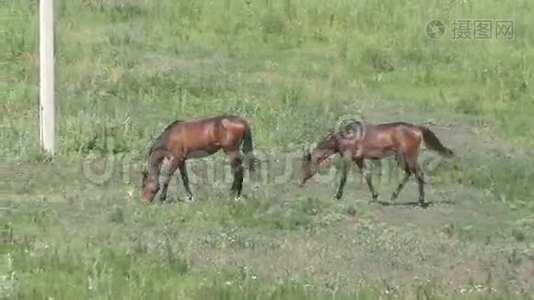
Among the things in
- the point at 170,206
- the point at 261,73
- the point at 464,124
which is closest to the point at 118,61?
the point at 261,73

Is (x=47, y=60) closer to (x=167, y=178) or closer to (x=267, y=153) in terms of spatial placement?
(x=267, y=153)

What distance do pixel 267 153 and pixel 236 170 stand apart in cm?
386

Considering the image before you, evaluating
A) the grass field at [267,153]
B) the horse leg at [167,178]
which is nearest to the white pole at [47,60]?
the grass field at [267,153]

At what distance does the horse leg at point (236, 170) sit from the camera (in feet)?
48.0

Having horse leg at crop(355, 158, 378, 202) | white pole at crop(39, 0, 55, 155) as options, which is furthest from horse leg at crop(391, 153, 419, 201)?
white pole at crop(39, 0, 55, 155)

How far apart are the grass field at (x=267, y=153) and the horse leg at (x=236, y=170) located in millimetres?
254

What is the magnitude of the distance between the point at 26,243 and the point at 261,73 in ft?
48.8

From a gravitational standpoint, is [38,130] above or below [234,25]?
below

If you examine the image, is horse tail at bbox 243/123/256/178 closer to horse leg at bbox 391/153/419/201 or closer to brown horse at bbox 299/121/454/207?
brown horse at bbox 299/121/454/207

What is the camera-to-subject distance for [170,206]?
1384 centimetres

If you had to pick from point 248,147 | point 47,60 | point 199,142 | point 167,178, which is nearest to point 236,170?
point 248,147

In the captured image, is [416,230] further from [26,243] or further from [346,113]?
[346,113]

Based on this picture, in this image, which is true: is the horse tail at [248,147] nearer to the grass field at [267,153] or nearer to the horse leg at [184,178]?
the grass field at [267,153]

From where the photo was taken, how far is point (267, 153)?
60.8ft
